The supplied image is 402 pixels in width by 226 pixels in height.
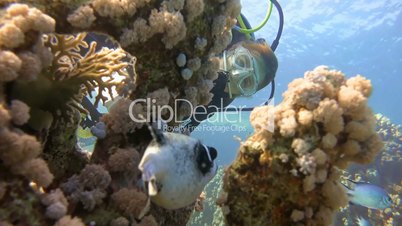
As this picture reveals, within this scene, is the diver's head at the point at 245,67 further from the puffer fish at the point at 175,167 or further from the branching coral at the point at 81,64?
the puffer fish at the point at 175,167

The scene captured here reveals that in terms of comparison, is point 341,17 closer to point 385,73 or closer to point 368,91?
point 385,73

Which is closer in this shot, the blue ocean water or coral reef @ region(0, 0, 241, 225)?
coral reef @ region(0, 0, 241, 225)

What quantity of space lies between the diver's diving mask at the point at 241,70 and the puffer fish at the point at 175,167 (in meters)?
2.15

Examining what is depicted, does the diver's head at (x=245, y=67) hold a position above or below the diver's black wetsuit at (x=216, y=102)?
above

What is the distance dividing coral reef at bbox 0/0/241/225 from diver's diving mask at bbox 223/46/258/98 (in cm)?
75

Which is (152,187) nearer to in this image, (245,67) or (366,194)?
(245,67)

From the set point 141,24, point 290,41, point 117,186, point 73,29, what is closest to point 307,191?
point 117,186

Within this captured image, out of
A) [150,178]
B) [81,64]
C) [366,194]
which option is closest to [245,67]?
[81,64]

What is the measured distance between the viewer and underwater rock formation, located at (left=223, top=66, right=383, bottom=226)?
2.27 m

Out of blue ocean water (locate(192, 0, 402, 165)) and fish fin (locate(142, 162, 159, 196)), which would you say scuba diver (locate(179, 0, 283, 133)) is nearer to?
fish fin (locate(142, 162, 159, 196))

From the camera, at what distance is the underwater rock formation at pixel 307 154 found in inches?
89.4

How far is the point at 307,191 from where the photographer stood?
2270 millimetres

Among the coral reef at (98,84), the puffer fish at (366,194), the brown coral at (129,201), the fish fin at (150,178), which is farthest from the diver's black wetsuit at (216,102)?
the puffer fish at (366,194)

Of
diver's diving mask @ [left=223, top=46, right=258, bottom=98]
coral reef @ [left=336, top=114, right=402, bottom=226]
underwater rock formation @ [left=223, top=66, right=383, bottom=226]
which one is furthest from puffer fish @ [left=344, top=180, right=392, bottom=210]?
underwater rock formation @ [left=223, top=66, right=383, bottom=226]
